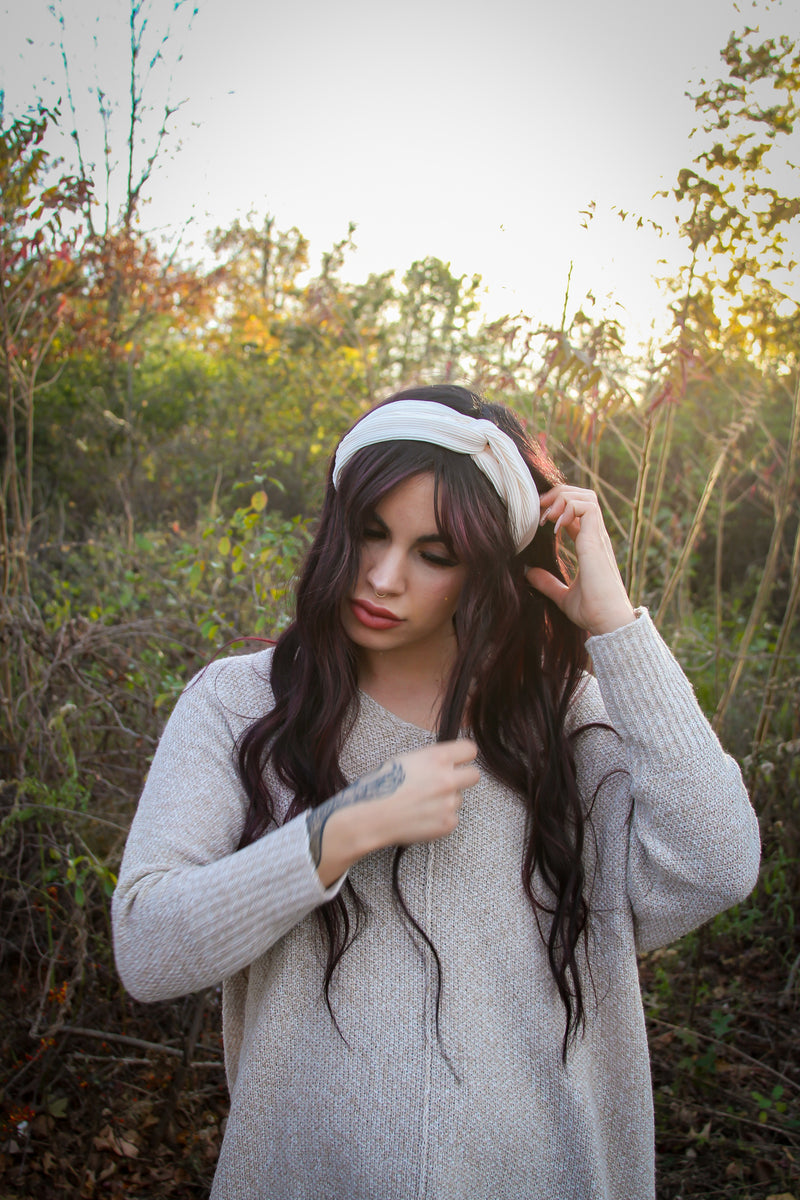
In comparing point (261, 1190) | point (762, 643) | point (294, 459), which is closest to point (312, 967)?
point (261, 1190)

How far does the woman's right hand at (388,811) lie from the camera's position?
1.07 m

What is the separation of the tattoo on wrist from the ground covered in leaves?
1.07 m

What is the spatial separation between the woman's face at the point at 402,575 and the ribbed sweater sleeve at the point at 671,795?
0.28 m

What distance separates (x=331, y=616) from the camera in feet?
4.58

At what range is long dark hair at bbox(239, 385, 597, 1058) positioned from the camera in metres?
1.32

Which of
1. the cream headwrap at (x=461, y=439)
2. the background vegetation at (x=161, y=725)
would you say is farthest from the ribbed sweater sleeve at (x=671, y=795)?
the background vegetation at (x=161, y=725)

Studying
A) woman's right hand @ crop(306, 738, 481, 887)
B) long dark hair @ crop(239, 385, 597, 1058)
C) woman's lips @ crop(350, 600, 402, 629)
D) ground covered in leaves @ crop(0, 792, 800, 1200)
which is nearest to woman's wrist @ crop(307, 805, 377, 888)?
woman's right hand @ crop(306, 738, 481, 887)

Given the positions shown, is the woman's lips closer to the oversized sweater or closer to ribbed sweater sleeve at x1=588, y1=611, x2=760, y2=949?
the oversized sweater

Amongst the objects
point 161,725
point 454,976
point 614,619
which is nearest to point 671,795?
point 614,619

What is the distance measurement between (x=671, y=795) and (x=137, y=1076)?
194cm

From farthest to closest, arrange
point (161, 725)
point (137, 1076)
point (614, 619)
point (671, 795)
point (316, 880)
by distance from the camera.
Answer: point (161, 725)
point (137, 1076)
point (614, 619)
point (671, 795)
point (316, 880)

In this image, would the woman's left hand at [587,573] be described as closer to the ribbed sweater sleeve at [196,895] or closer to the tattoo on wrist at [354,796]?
the tattoo on wrist at [354,796]

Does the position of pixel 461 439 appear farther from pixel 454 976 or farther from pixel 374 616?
pixel 454 976

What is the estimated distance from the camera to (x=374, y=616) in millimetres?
1354
